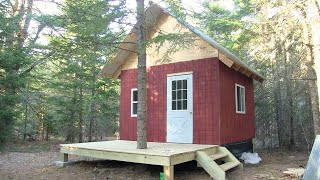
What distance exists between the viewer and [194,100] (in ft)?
27.7

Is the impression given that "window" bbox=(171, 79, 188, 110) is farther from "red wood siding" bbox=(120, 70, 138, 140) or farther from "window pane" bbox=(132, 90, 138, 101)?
"red wood siding" bbox=(120, 70, 138, 140)

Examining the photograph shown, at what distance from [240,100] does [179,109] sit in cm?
250

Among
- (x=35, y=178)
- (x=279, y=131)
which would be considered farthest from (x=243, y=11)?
(x=35, y=178)

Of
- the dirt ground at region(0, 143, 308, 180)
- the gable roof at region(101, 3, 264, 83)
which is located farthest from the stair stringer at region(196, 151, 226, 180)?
the gable roof at region(101, 3, 264, 83)

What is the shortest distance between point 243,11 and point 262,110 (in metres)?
6.45

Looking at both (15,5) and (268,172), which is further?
(15,5)

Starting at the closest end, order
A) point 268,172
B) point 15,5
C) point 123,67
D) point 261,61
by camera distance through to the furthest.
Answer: point 268,172, point 123,67, point 261,61, point 15,5

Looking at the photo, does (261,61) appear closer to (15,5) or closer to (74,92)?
(74,92)

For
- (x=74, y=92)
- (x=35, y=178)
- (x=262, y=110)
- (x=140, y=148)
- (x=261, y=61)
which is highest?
(x=261, y=61)

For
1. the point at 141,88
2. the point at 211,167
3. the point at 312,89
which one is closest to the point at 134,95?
the point at 141,88

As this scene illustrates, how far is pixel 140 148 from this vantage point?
22.8 ft

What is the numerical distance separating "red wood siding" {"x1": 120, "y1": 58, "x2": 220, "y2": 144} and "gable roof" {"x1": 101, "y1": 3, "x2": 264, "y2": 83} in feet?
1.25

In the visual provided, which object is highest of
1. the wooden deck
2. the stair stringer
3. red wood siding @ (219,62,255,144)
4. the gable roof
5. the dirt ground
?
the gable roof

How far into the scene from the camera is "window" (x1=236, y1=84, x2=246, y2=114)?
955cm
